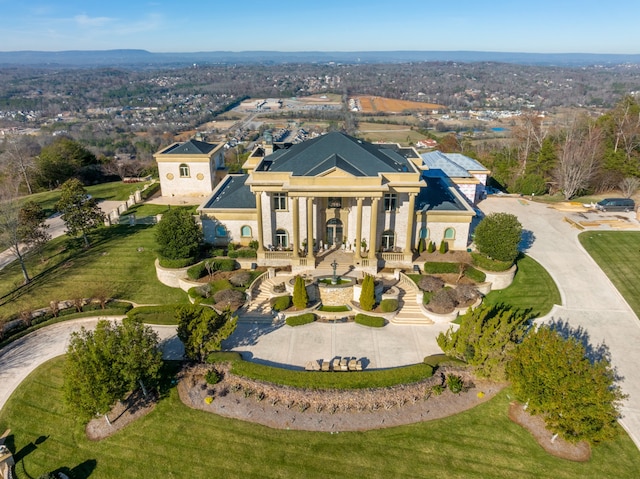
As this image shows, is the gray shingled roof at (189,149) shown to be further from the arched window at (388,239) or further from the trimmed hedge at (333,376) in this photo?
the trimmed hedge at (333,376)

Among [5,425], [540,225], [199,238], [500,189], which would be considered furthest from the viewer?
[500,189]

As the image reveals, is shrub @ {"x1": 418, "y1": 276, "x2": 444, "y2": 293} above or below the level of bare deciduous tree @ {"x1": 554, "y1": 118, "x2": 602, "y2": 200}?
below

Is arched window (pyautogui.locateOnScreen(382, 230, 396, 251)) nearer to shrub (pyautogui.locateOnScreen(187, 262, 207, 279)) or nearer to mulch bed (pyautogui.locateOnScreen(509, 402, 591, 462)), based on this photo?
shrub (pyautogui.locateOnScreen(187, 262, 207, 279))

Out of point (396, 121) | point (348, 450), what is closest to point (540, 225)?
point (348, 450)

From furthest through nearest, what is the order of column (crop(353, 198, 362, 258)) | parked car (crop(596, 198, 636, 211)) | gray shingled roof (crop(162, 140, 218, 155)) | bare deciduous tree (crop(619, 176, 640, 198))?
bare deciduous tree (crop(619, 176, 640, 198)) < gray shingled roof (crop(162, 140, 218, 155)) < parked car (crop(596, 198, 636, 211)) < column (crop(353, 198, 362, 258))

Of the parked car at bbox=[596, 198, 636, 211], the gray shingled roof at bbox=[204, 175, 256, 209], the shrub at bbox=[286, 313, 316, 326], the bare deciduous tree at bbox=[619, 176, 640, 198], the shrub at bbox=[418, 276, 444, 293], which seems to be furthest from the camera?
the bare deciduous tree at bbox=[619, 176, 640, 198]

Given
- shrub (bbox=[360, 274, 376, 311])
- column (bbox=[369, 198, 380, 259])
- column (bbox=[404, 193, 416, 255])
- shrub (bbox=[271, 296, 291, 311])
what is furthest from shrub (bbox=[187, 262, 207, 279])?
column (bbox=[404, 193, 416, 255])

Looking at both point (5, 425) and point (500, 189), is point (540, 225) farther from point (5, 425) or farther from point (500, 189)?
point (5, 425)
